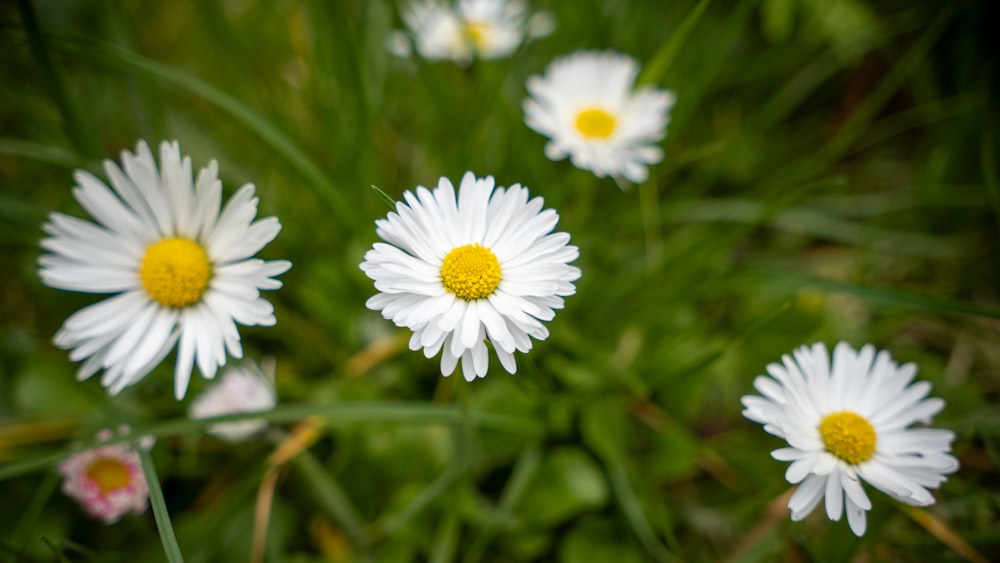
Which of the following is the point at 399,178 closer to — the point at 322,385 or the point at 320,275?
the point at 320,275

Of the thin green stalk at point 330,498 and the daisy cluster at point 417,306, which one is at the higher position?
the daisy cluster at point 417,306

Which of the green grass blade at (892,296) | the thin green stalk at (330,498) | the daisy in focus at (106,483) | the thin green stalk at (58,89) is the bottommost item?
the daisy in focus at (106,483)

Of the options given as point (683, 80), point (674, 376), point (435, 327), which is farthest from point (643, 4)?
point (435, 327)

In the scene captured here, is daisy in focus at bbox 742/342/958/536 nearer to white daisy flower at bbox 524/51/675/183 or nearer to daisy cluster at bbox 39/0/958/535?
daisy cluster at bbox 39/0/958/535

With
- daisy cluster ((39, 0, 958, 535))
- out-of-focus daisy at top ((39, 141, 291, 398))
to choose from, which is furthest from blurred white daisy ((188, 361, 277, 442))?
out-of-focus daisy at top ((39, 141, 291, 398))

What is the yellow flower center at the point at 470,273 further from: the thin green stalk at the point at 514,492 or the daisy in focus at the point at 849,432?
the thin green stalk at the point at 514,492

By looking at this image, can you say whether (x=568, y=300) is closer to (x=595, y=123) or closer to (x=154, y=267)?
(x=595, y=123)

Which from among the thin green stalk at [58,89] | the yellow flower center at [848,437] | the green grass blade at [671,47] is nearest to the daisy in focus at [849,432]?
the yellow flower center at [848,437]

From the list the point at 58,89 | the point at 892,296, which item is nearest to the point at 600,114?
the point at 892,296
